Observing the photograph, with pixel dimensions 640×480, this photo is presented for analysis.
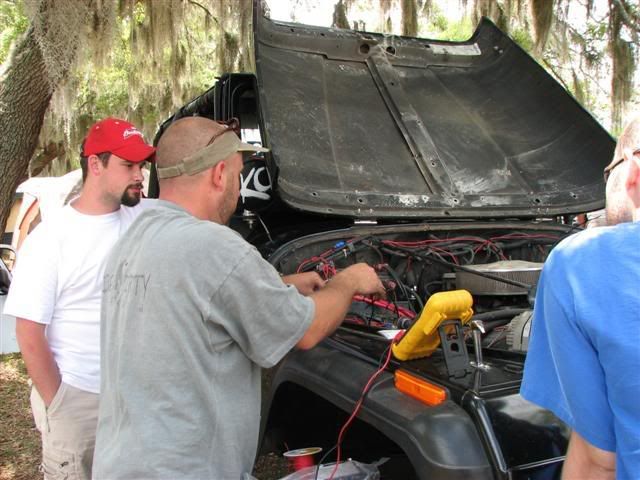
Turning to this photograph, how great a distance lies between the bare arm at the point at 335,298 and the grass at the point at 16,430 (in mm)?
2801

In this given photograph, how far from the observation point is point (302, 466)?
7.19 ft

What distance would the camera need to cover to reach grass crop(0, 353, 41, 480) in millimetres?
3787

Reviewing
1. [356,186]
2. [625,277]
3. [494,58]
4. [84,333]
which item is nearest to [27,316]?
[84,333]

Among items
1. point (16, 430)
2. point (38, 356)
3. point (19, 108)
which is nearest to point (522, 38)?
point (19, 108)

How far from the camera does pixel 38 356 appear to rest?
7.32 ft

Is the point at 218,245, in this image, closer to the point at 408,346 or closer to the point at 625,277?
the point at 408,346

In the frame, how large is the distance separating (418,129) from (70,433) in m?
2.40

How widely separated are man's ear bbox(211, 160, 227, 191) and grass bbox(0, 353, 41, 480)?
9.21ft

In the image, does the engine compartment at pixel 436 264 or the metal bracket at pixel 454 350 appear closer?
the metal bracket at pixel 454 350

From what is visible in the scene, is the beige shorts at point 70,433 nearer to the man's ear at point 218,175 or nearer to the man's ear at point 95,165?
the man's ear at point 95,165

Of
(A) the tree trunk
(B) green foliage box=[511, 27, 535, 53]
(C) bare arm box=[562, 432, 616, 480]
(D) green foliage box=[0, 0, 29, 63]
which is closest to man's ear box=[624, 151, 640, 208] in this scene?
(C) bare arm box=[562, 432, 616, 480]

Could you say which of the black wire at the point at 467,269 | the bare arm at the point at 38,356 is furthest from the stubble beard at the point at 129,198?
the black wire at the point at 467,269

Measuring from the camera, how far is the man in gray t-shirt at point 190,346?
154cm

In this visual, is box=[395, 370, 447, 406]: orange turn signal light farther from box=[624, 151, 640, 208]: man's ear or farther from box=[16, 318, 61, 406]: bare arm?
box=[16, 318, 61, 406]: bare arm
